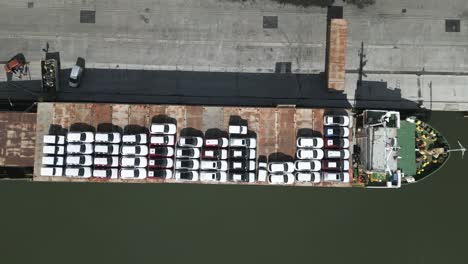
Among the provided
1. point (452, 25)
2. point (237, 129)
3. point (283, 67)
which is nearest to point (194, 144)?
point (237, 129)

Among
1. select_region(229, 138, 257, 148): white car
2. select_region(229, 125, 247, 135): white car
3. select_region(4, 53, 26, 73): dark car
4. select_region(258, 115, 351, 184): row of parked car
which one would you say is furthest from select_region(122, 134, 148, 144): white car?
select_region(4, 53, 26, 73): dark car

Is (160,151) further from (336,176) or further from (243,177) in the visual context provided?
(336,176)

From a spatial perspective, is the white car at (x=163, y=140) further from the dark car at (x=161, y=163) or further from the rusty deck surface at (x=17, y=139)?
the rusty deck surface at (x=17, y=139)

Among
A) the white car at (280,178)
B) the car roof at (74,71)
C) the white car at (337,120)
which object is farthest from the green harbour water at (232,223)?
the car roof at (74,71)

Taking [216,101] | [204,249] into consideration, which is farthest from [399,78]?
[204,249]

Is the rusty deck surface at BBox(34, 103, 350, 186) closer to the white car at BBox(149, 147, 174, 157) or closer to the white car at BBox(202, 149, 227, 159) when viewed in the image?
the white car at BBox(202, 149, 227, 159)

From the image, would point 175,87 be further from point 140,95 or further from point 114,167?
point 114,167
